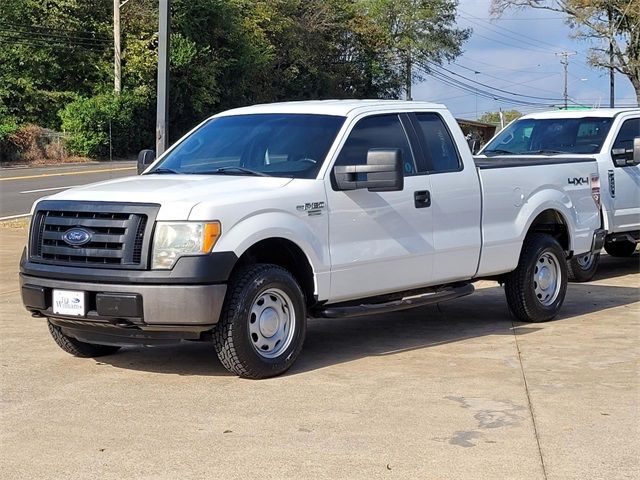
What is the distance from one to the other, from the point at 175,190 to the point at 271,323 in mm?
1083

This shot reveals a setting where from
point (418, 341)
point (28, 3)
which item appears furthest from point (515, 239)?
point (28, 3)

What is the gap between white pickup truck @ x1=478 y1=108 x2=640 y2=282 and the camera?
1198 cm

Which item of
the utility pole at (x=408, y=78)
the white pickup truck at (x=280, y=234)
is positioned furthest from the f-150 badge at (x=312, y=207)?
the utility pole at (x=408, y=78)

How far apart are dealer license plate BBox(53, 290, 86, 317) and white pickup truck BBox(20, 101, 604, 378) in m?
0.01

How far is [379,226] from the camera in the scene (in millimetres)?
7578

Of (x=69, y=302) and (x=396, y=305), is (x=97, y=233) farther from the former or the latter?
(x=396, y=305)

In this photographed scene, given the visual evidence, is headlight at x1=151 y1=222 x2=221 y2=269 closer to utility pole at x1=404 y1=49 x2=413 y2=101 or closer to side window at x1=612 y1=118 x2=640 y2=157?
side window at x1=612 y1=118 x2=640 y2=157

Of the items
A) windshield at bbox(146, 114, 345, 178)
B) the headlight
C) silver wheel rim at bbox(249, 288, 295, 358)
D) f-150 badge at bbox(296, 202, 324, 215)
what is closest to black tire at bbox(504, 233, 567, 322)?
windshield at bbox(146, 114, 345, 178)

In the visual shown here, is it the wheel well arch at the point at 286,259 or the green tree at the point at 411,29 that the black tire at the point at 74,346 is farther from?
the green tree at the point at 411,29

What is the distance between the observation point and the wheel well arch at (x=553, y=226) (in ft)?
30.7

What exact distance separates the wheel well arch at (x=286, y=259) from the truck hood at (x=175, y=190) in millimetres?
378

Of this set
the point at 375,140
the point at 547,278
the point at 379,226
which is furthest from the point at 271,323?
the point at 547,278

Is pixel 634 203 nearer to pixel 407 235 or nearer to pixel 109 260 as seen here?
pixel 407 235

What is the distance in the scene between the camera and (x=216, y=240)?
21.5ft
